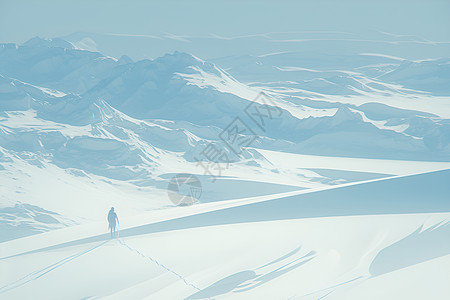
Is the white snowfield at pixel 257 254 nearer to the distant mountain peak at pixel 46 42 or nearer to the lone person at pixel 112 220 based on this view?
the lone person at pixel 112 220

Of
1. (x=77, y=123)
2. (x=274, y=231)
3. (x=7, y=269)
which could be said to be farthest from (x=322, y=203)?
(x=77, y=123)

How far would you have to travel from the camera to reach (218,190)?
24109mm

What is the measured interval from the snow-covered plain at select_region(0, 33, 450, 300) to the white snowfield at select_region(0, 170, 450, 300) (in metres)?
0.04

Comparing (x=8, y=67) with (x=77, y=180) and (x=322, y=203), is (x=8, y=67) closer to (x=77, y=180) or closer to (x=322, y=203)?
(x=77, y=180)

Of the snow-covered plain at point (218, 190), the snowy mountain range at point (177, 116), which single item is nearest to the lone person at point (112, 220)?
the snow-covered plain at point (218, 190)

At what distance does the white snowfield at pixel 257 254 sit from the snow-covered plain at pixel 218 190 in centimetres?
4

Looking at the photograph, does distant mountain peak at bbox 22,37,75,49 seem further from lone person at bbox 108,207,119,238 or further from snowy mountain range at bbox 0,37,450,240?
lone person at bbox 108,207,119,238

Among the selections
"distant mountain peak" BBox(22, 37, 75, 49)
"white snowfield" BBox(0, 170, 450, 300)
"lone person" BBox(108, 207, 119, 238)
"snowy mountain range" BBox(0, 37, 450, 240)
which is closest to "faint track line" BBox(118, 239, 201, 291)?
"white snowfield" BBox(0, 170, 450, 300)

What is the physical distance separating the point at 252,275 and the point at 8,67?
242 ft

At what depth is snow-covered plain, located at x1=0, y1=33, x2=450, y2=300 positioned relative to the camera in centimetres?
824

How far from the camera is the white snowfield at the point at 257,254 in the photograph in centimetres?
773

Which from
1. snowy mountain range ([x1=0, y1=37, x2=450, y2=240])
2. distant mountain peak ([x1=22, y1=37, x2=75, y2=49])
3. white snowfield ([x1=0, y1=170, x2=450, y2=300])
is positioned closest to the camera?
white snowfield ([x1=0, y1=170, x2=450, y2=300])

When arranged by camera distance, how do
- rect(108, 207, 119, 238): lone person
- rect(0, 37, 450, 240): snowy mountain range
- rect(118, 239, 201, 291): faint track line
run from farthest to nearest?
rect(0, 37, 450, 240): snowy mountain range < rect(108, 207, 119, 238): lone person < rect(118, 239, 201, 291): faint track line

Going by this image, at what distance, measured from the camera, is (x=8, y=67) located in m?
73.9
